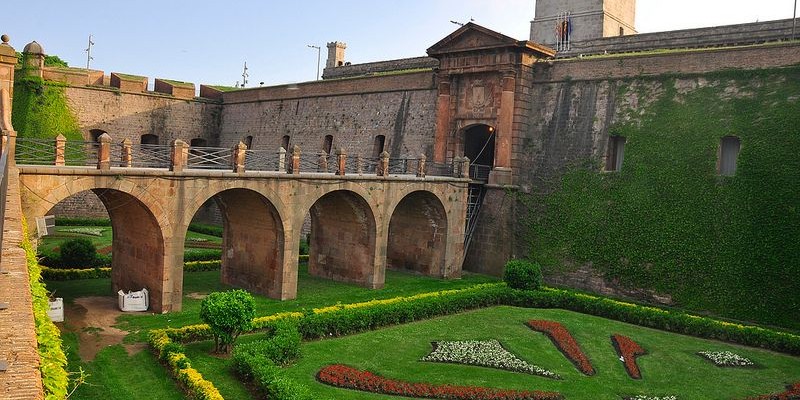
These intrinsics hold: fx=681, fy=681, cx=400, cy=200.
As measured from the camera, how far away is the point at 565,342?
18.2 m

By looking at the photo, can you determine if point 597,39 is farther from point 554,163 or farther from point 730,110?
point 730,110

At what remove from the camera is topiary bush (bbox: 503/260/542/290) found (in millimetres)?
23297

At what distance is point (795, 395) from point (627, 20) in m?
24.4

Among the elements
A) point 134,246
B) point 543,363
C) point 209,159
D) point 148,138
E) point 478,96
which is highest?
point 478,96

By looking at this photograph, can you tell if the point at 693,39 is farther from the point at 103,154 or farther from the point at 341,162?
the point at 103,154

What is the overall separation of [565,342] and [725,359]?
395 cm

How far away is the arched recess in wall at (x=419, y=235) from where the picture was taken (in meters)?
27.4

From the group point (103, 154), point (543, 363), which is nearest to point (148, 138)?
point (103, 154)

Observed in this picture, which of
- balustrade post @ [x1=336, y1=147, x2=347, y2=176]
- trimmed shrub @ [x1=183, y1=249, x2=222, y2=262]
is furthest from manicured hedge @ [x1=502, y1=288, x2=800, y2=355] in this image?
trimmed shrub @ [x1=183, y1=249, x2=222, y2=262]

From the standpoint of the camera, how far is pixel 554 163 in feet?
89.4

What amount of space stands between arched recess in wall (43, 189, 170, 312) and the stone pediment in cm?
1506

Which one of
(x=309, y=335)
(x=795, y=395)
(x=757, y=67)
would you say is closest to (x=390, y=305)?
(x=309, y=335)

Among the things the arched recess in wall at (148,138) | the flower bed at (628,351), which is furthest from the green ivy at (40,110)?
the flower bed at (628,351)

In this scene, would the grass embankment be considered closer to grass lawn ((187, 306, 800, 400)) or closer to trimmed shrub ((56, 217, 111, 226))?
grass lawn ((187, 306, 800, 400))
